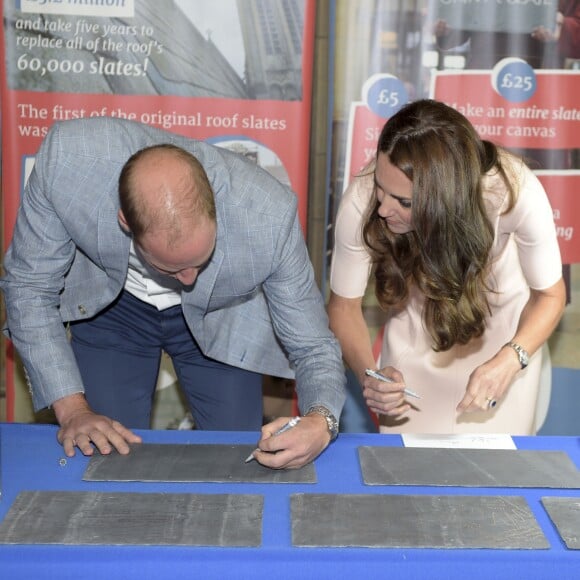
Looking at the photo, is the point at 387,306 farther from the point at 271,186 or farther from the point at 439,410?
the point at 271,186

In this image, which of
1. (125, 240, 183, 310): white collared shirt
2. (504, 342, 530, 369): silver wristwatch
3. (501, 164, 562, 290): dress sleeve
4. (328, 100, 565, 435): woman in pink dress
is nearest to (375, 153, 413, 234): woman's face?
(328, 100, 565, 435): woman in pink dress

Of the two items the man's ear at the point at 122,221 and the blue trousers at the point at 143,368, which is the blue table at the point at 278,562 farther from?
the blue trousers at the point at 143,368

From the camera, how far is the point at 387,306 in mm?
2297

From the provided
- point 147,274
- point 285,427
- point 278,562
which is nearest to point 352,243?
point 147,274

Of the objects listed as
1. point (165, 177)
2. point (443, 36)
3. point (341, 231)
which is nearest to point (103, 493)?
point (165, 177)

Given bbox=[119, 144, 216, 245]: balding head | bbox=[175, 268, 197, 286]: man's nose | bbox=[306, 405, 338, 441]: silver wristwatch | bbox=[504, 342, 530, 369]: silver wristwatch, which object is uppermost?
bbox=[119, 144, 216, 245]: balding head

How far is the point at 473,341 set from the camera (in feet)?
7.80

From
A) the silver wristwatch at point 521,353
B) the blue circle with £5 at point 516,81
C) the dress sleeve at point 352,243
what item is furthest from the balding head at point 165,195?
the blue circle with £5 at point 516,81

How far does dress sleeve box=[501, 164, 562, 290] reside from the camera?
6.87ft

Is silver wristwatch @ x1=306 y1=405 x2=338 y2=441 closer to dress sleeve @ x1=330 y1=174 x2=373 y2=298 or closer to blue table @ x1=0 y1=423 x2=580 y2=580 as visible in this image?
blue table @ x1=0 y1=423 x2=580 y2=580

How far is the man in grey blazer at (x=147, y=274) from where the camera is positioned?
66.7 inches

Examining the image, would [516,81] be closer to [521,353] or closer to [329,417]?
[521,353]

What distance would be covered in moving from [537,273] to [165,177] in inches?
40.6

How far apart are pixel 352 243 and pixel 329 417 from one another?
0.51m
